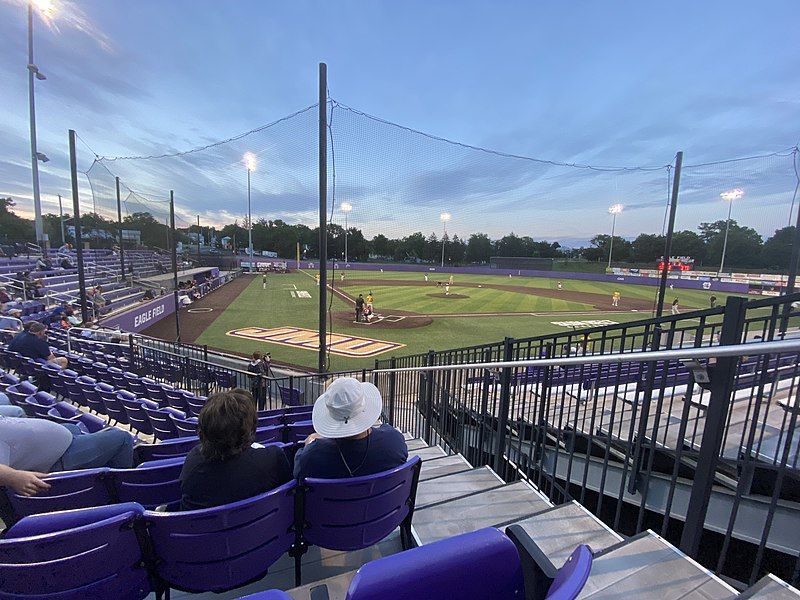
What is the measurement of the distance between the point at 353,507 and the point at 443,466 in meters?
1.97

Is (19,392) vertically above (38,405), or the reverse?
(38,405)

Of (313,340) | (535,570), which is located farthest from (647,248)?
(535,570)

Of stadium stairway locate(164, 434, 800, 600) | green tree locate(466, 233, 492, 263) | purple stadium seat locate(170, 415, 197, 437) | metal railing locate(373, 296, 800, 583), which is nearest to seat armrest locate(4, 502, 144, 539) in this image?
stadium stairway locate(164, 434, 800, 600)

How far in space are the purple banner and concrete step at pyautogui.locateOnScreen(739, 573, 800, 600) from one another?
2076 centimetres

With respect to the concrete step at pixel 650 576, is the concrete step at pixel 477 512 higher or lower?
lower

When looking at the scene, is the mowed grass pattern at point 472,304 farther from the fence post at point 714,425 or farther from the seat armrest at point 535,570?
the seat armrest at point 535,570

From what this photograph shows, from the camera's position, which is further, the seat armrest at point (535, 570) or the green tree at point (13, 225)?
the green tree at point (13, 225)

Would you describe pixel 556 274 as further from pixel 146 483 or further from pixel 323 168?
pixel 146 483

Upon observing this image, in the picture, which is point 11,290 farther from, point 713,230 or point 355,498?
point 713,230

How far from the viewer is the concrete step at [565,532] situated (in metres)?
2.00

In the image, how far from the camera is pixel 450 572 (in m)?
1.06

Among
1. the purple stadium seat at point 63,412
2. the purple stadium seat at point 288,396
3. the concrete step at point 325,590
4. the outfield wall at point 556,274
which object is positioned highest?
the concrete step at point 325,590

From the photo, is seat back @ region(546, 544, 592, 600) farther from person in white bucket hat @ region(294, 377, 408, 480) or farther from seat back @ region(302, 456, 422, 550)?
person in white bucket hat @ region(294, 377, 408, 480)

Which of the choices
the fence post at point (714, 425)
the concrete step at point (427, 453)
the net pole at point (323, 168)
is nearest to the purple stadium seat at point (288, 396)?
the net pole at point (323, 168)
